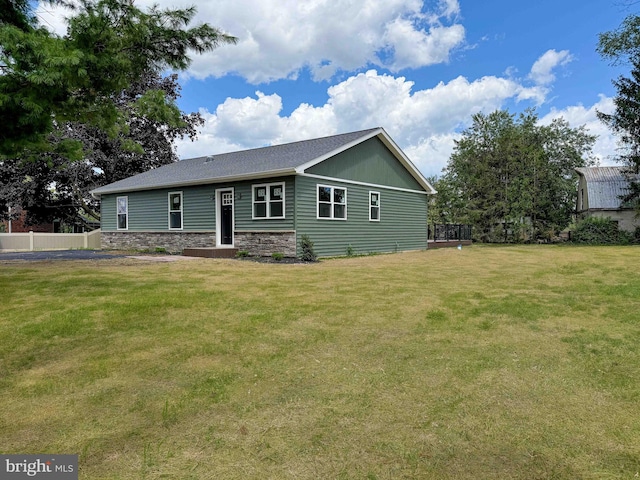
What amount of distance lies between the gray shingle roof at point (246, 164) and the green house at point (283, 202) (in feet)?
0.20

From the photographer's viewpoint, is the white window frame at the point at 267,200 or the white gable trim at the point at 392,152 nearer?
the white gable trim at the point at 392,152

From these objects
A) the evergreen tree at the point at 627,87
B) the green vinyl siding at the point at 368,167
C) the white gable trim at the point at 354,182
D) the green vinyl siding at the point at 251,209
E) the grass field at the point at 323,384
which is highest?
the evergreen tree at the point at 627,87

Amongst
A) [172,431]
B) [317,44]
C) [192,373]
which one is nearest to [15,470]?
[172,431]

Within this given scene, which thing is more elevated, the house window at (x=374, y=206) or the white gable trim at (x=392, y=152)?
the white gable trim at (x=392, y=152)

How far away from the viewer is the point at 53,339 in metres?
4.33

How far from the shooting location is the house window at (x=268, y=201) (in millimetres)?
13625

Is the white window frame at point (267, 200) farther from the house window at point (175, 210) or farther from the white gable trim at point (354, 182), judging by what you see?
the house window at point (175, 210)

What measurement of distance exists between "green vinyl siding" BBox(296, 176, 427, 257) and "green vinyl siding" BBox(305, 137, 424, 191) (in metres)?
0.34

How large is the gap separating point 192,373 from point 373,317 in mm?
2567

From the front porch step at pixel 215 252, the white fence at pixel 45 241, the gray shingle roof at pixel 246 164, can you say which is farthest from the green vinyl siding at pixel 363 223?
the white fence at pixel 45 241

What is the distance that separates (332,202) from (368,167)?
2776 mm

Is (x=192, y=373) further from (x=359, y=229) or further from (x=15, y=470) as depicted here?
(x=359, y=229)

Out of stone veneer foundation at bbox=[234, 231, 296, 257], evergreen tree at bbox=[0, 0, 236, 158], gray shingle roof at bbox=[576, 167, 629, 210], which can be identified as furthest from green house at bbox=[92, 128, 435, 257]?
gray shingle roof at bbox=[576, 167, 629, 210]

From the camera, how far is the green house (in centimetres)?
1368
